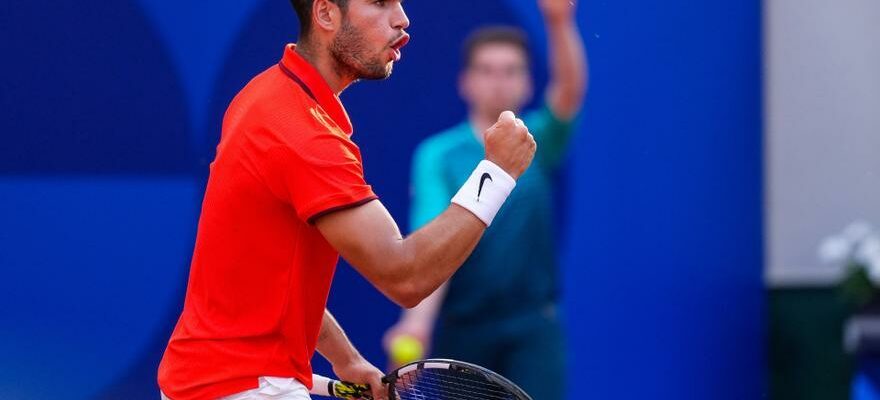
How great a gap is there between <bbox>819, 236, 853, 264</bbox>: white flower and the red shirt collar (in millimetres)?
4027

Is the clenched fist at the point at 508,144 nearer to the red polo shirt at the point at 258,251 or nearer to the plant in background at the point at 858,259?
the red polo shirt at the point at 258,251

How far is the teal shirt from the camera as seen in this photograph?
4.93 meters

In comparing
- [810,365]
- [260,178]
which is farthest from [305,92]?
[810,365]

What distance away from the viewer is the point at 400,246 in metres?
2.76

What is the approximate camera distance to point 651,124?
586cm

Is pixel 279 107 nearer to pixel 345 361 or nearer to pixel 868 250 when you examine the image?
pixel 345 361

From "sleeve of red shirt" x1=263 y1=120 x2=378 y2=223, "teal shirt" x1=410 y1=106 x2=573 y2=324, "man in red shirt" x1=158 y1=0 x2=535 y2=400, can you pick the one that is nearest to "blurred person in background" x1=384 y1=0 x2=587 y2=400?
"teal shirt" x1=410 y1=106 x2=573 y2=324

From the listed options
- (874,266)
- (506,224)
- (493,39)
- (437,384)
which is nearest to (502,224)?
(506,224)

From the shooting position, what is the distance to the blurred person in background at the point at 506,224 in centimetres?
493

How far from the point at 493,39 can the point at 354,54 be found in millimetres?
2049

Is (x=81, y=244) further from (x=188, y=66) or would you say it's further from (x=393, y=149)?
(x=393, y=149)

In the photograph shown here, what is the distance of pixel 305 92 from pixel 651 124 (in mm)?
3145

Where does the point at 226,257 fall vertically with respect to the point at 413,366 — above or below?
above

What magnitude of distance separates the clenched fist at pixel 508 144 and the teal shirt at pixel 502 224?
75.5 inches
